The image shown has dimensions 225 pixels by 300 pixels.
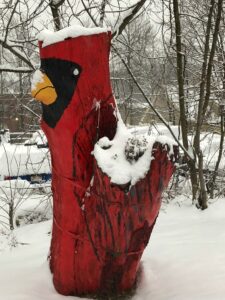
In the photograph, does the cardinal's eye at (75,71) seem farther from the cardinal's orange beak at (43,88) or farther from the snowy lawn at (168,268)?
the snowy lawn at (168,268)

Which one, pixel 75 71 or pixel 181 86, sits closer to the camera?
pixel 75 71

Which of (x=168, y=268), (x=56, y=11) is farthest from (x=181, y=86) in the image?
(x=168, y=268)

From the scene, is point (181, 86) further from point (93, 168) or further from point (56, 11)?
point (93, 168)

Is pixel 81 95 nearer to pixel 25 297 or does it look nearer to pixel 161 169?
pixel 161 169

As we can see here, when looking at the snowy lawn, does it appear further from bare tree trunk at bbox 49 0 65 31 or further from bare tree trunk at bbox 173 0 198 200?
bare tree trunk at bbox 49 0 65 31

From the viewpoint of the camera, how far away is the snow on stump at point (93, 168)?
1.96m

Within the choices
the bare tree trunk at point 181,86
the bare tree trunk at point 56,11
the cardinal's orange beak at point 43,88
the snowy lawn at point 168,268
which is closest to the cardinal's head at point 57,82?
the cardinal's orange beak at point 43,88

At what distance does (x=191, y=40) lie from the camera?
7.65 meters

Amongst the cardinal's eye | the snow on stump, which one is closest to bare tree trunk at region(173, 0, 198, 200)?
the snow on stump

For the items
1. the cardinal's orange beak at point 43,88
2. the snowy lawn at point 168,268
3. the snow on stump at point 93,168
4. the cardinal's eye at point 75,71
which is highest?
the cardinal's eye at point 75,71

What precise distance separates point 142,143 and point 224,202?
3027 mm

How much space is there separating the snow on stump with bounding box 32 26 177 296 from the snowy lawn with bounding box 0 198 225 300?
19 cm

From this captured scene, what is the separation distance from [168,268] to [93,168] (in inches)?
36.3

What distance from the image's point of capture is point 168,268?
8.48 ft
